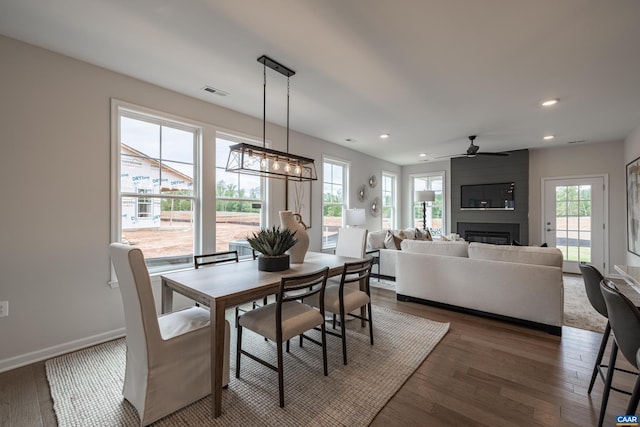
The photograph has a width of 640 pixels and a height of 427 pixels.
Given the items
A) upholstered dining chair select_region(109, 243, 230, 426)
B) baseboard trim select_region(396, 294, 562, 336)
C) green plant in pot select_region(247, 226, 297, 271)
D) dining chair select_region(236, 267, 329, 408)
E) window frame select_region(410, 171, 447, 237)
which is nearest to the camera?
upholstered dining chair select_region(109, 243, 230, 426)

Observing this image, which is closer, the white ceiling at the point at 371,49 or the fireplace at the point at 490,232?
the white ceiling at the point at 371,49

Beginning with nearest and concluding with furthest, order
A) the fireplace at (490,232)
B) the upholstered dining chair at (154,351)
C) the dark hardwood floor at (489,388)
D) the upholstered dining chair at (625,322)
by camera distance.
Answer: the upholstered dining chair at (625,322), the upholstered dining chair at (154,351), the dark hardwood floor at (489,388), the fireplace at (490,232)

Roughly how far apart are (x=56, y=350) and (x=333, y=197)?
14.5 feet

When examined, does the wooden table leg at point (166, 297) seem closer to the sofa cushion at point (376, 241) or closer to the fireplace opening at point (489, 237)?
the sofa cushion at point (376, 241)

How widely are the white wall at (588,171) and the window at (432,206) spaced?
1.94 m

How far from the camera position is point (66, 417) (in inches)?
67.8

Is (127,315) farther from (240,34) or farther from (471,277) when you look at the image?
(471,277)

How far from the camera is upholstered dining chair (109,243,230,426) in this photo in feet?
5.25

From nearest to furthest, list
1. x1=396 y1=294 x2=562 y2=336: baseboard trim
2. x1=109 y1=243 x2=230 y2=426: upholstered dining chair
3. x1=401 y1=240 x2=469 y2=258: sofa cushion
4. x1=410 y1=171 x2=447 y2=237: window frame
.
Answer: x1=109 y1=243 x2=230 y2=426: upholstered dining chair < x1=396 y1=294 x2=562 y2=336: baseboard trim < x1=401 y1=240 x2=469 y2=258: sofa cushion < x1=410 y1=171 x2=447 y2=237: window frame

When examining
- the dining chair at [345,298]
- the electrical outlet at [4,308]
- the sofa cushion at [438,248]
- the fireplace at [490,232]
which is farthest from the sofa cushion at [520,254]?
the electrical outlet at [4,308]

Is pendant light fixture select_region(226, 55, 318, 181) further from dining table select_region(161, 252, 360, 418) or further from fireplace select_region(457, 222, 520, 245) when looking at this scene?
fireplace select_region(457, 222, 520, 245)

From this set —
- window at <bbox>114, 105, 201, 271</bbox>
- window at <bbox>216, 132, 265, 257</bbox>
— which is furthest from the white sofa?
window at <bbox>114, 105, 201, 271</bbox>

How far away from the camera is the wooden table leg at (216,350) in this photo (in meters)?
1.72

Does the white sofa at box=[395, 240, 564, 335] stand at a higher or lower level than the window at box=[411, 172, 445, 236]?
lower
